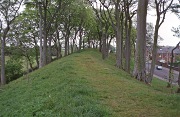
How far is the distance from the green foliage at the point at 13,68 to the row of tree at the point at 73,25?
2.59 m

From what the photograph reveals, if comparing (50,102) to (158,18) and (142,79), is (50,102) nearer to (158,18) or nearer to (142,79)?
(142,79)

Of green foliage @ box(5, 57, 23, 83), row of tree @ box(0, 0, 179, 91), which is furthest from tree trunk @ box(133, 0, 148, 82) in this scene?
green foliage @ box(5, 57, 23, 83)

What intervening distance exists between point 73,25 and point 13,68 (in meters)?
11.1

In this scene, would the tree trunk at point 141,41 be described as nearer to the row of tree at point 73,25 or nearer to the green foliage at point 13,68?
the row of tree at point 73,25

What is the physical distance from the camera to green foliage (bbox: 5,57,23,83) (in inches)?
1535

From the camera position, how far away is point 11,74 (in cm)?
3950

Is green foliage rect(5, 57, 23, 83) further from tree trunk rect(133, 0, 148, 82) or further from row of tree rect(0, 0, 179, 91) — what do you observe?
tree trunk rect(133, 0, 148, 82)

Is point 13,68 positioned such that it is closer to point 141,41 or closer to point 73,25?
point 73,25

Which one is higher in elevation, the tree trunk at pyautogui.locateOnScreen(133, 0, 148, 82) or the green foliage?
the tree trunk at pyautogui.locateOnScreen(133, 0, 148, 82)

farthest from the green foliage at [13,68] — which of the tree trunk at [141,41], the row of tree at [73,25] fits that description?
the tree trunk at [141,41]

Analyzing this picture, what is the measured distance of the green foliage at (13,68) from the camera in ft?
128

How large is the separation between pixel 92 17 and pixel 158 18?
71.0ft

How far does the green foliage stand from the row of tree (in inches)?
102

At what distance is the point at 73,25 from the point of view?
128 feet
